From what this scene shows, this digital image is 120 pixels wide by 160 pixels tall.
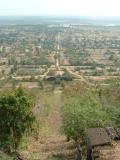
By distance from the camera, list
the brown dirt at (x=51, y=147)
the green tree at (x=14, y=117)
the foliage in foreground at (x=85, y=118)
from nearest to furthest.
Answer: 1. the green tree at (x=14, y=117)
2. the foliage in foreground at (x=85, y=118)
3. the brown dirt at (x=51, y=147)

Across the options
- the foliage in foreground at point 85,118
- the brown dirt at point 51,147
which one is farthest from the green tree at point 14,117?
the foliage in foreground at point 85,118

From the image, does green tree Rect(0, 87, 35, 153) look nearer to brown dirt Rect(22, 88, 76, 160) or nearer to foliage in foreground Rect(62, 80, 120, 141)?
brown dirt Rect(22, 88, 76, 160)

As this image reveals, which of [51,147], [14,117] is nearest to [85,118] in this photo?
[14,117]

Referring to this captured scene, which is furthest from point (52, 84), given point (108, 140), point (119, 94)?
point (108, 140)

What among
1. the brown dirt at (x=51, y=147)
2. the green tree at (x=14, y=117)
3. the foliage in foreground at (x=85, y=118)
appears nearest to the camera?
the green tree at (x=14, y=117)

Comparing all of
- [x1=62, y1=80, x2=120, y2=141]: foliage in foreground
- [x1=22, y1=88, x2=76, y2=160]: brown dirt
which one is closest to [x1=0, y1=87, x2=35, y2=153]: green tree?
[x1=22, y1=88, x2=76, y2=160]: brown dirt

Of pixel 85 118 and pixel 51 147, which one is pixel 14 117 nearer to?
pixel 85 118

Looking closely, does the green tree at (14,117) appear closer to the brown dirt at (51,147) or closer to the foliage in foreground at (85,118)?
the brown dirt at (51,147)

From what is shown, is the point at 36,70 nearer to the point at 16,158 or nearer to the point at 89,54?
the point at 89,54
